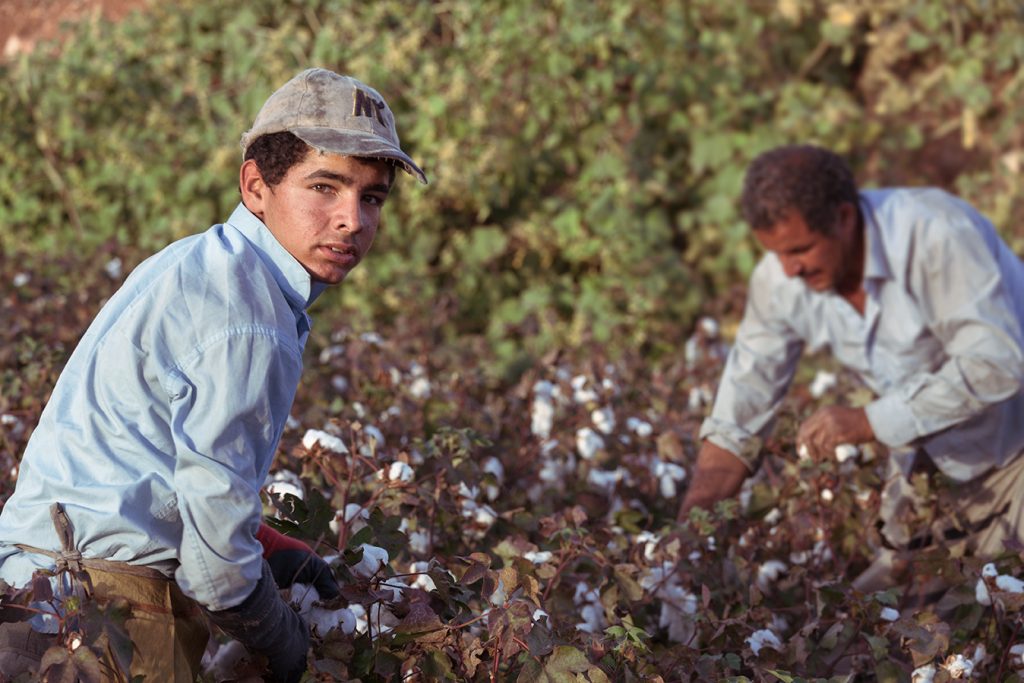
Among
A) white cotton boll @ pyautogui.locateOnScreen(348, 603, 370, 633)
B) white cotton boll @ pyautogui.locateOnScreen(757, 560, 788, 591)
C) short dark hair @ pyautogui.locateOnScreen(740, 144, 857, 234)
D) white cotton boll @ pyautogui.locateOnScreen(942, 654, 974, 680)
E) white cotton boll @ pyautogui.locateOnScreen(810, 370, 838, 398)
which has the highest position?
short dark hair @ pyautogui.locateOnScreen(740, 144, 857, 234)

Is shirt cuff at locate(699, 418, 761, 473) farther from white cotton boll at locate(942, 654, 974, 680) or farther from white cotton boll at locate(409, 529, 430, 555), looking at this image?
white cotton boll at locate(942, 654, 974, 680)

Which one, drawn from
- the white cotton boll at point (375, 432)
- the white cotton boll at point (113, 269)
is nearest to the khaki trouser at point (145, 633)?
the white cotton boll at point (375, 432)

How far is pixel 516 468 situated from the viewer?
3.74 meters

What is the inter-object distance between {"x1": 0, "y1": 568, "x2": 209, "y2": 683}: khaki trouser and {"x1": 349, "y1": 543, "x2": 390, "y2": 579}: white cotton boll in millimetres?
328

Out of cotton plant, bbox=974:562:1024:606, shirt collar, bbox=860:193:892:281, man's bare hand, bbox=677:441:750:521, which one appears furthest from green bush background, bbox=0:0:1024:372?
cotton plant, bbox=974:562:1024:606

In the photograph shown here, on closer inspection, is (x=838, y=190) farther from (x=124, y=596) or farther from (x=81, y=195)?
(x=81, y=195)

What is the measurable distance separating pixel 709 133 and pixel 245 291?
4.75 m

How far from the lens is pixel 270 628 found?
2.02m

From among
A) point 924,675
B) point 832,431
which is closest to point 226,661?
point 924,675

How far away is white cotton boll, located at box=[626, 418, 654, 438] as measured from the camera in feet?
13.2

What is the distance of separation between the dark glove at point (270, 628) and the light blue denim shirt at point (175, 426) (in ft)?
0.18

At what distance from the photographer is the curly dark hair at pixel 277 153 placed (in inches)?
83.1

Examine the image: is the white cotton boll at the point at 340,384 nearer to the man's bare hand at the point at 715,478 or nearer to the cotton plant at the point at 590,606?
the man's bare hand at the point at 715,478

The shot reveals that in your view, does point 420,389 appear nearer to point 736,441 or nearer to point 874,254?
point 736,441
